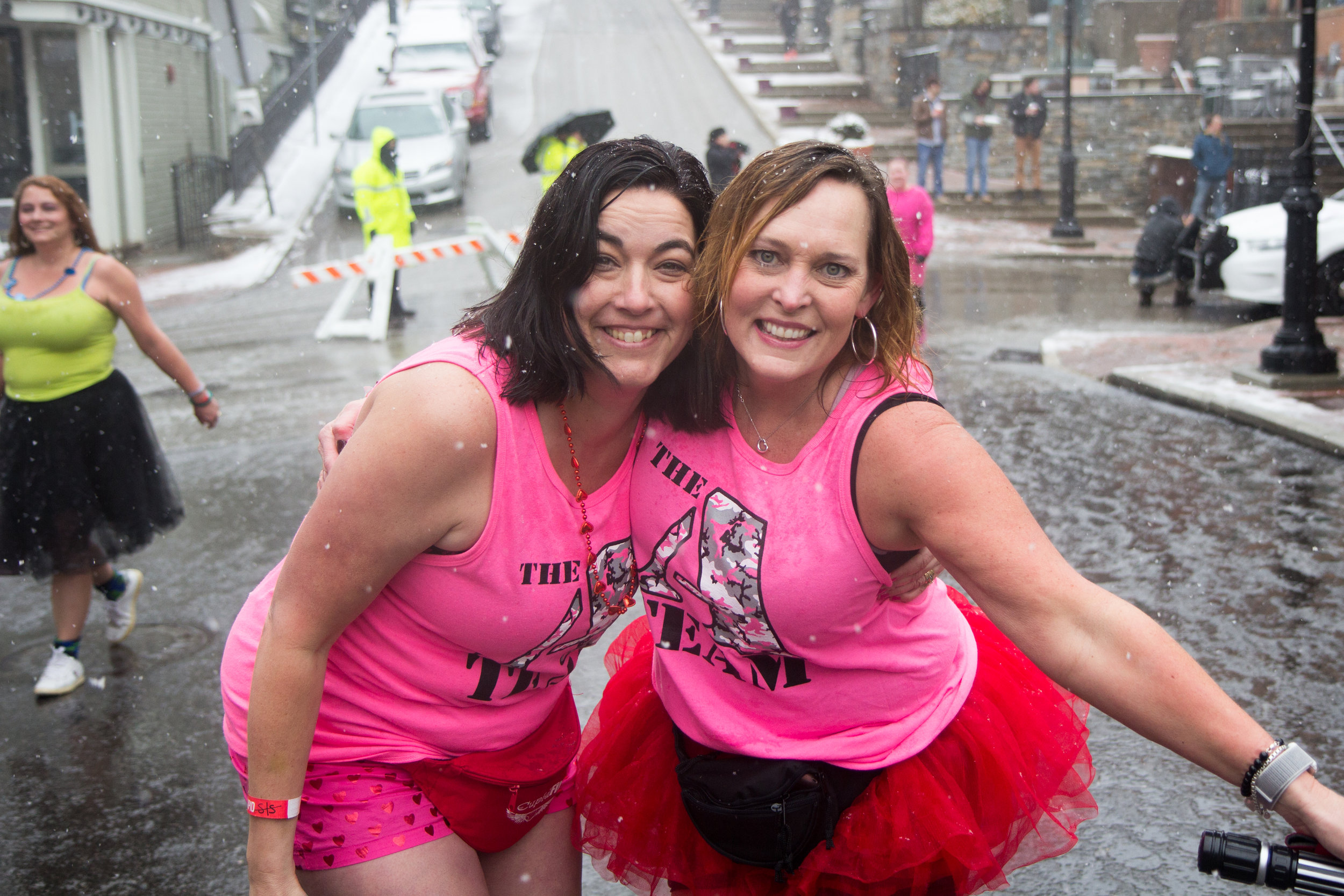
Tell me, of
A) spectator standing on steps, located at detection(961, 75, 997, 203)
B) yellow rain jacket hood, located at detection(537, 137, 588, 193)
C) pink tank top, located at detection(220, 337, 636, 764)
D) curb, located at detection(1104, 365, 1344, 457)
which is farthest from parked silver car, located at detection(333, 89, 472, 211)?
pink tank top, located at detection(220, 337, 636, 764)

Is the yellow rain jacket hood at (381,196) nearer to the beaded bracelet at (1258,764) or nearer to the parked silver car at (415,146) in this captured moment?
the parked silver car at (415,146)

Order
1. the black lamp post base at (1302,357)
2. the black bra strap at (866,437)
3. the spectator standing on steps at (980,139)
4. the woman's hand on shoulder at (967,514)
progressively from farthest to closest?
1. the spectator standing on steps at (980,139)
2. the black lamp post base at (1302,357)
3. the black bra strap at (866,437)
4. the woman's hand on shoulder at (967,514)

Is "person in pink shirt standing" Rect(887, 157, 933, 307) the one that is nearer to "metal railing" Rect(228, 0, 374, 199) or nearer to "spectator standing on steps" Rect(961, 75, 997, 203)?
"spectator standing on steps" Rect(961, 75, 997, 203)

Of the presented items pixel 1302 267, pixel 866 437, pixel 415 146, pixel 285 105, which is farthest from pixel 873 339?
pixel 285 105

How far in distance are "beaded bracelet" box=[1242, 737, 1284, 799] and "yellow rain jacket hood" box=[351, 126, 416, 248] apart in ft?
39.2

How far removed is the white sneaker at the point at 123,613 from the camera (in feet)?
17.2

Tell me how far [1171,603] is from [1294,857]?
389cm

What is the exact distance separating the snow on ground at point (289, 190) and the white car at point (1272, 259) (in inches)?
511

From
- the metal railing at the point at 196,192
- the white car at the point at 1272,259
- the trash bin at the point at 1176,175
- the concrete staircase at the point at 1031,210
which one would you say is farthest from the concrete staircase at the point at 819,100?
the metal railing at the point at 196,192

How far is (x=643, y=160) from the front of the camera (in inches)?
83.6

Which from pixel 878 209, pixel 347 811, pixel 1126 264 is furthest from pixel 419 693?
pixel 1126 264

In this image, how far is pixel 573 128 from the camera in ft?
46.9

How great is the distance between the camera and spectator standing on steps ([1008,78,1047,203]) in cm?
2178

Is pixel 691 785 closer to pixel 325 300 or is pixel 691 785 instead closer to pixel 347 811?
pixel 347 811
